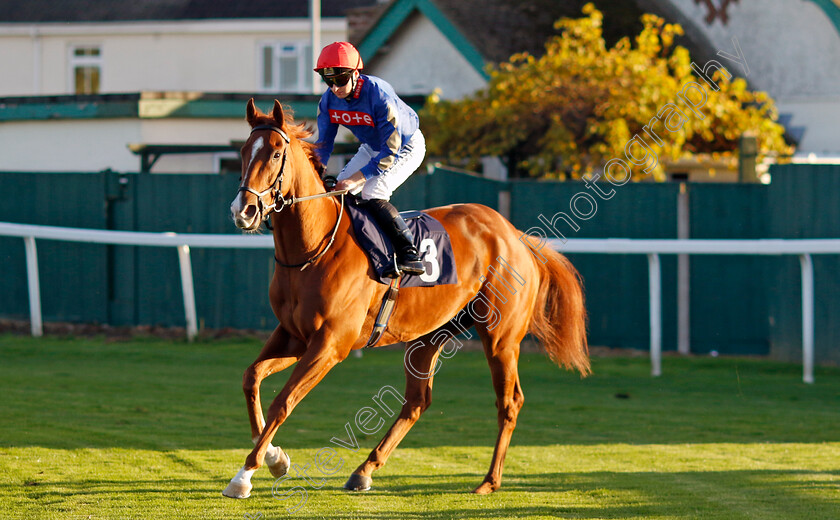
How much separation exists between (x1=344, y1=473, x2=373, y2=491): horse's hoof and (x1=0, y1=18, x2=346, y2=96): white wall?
20525 millimetres

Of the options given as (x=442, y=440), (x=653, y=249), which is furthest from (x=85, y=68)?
(x=442, y=440)

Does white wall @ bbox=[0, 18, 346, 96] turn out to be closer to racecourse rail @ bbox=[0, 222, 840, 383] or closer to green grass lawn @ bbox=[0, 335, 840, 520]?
racecourse rail @ bbox=[0, 222, 840, 383]

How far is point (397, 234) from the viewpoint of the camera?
205 inches

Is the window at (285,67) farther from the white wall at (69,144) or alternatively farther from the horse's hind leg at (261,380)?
the horse's hind leg at (261,380)

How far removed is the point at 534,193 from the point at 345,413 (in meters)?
3.58

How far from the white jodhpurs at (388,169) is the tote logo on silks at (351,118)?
218 millimetres

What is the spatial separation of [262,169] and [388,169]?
0.90 meters

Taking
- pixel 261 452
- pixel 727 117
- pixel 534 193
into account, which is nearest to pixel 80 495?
pixel 261 452

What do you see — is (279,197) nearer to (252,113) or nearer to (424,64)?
(252,113)

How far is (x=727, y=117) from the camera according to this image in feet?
42.5

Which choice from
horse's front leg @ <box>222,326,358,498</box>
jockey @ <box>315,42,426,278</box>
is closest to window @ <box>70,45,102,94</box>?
jockey @ <box>315,42,426,278</box>

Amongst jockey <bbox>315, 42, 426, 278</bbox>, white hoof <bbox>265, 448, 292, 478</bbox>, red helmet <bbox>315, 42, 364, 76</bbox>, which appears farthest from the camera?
jockey <bbox>315, 42, 426, 278</bbox>

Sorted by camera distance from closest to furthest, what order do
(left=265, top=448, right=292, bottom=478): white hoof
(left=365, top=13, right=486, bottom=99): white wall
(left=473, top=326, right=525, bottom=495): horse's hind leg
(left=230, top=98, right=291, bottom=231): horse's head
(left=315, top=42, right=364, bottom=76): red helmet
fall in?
(left=230, top=98, right=291, bottom=231): horse's head → (left=265, top=448, right=292, bottom=478): white hoof → (left=315, top=42, right=364, bottom=76): red helmet → (left=473, top=326, right=525, bottom=495): horse's hind leg → (left=365, top=13, right=486, bottom=99): white wall

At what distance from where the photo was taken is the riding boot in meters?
5.22
